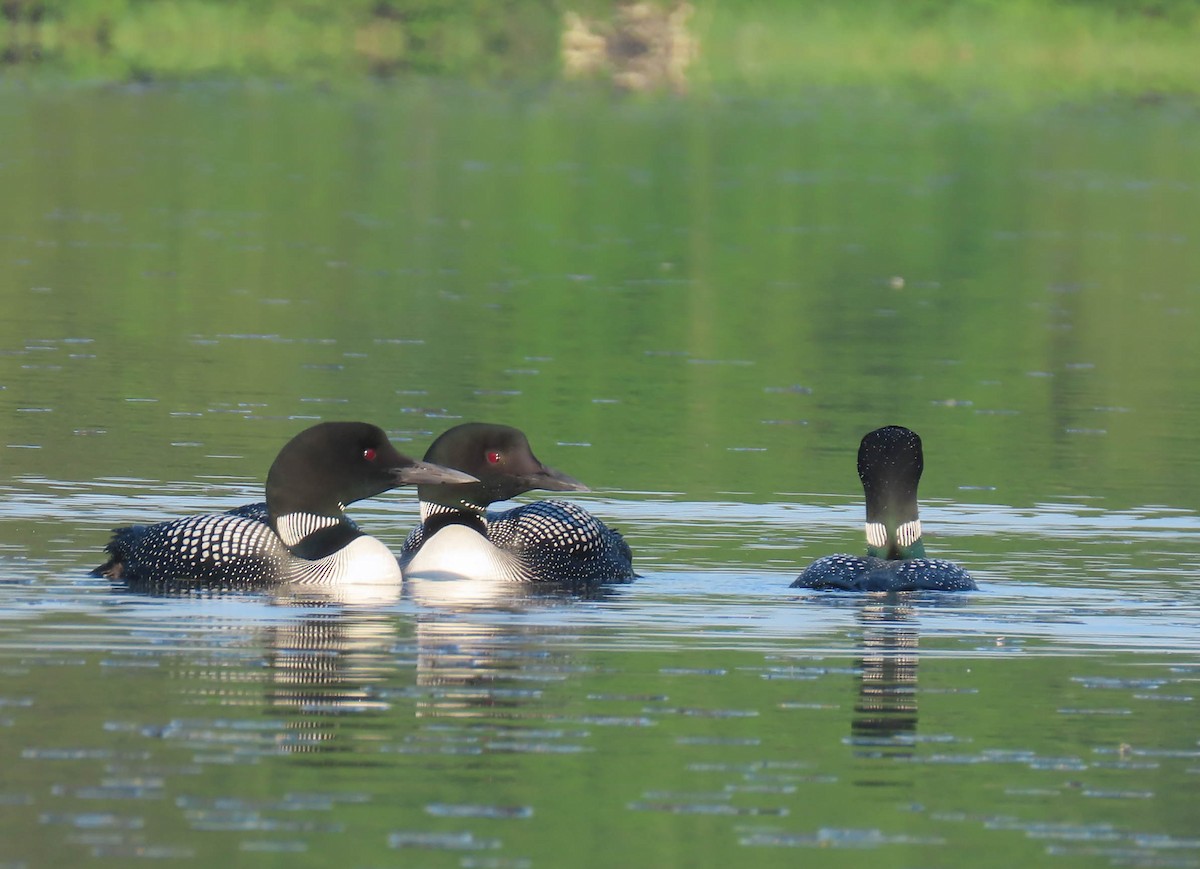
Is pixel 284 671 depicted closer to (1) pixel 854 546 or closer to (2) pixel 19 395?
(1) pixel 854 546

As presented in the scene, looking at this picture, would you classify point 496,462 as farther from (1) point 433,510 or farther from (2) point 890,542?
(2) point 890,542

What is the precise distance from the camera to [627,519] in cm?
1486

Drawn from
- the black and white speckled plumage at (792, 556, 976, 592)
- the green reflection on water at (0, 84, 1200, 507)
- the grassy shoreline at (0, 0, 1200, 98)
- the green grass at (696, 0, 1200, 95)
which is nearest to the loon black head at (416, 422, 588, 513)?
the black and white speckled plumage at (792, 556, 976, 592)

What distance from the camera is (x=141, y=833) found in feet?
25.6

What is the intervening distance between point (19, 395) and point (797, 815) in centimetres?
1135

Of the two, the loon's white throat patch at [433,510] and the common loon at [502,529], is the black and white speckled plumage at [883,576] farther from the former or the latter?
the loon's white throat patch at [433,510]

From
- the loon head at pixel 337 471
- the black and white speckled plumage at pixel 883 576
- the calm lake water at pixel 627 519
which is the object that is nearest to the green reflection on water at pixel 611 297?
the calm lake water at pixel 627 519

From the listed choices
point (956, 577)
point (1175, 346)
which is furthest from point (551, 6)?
point (956, 577)

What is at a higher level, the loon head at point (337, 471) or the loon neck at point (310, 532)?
the loon head at point (337, 471)

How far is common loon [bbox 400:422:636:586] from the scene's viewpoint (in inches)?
513

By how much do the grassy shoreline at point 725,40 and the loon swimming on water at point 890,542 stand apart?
6071 cm

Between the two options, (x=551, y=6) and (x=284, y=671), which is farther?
(x=551, y=6)

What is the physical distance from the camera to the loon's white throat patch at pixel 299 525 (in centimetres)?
1289

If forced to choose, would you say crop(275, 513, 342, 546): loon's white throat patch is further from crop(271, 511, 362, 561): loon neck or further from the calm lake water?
the calm lake water
